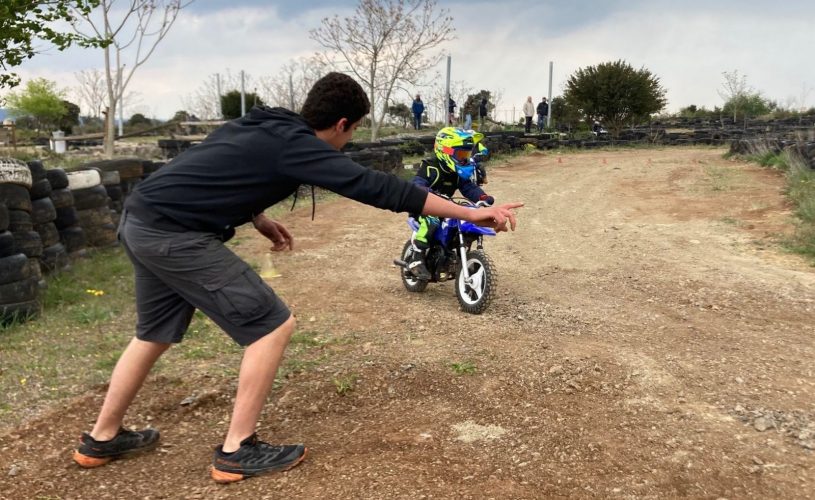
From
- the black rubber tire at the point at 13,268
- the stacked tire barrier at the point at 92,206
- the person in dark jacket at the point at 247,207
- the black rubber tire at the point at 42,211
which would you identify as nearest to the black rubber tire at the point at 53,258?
the black rubber tire at the point at 42,211

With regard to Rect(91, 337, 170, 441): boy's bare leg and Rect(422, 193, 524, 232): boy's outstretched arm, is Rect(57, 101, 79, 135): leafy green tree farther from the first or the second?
Rect(422, 193, 524, 232): boy's outstretched arm

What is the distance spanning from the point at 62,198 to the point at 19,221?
140 cm

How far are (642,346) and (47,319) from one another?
4492 mm

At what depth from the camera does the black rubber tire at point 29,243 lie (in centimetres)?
622

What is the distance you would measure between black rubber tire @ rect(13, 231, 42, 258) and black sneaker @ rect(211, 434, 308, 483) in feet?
13.0

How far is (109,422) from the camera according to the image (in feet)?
11.0

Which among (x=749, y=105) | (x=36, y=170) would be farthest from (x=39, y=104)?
(x=749, y=105)

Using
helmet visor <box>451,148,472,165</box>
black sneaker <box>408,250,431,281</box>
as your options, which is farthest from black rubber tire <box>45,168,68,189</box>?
helmet visor <box>451,148,472,165</box>

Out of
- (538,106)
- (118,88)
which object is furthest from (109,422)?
(538,106)

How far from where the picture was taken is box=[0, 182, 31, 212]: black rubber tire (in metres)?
6.15

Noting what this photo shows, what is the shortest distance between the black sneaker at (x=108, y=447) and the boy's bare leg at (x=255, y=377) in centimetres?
57

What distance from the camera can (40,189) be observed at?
6977mm

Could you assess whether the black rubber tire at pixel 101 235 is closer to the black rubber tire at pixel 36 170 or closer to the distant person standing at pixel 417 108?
the black rubber tire at pixel 36 170

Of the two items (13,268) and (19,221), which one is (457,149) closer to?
(13,268)
